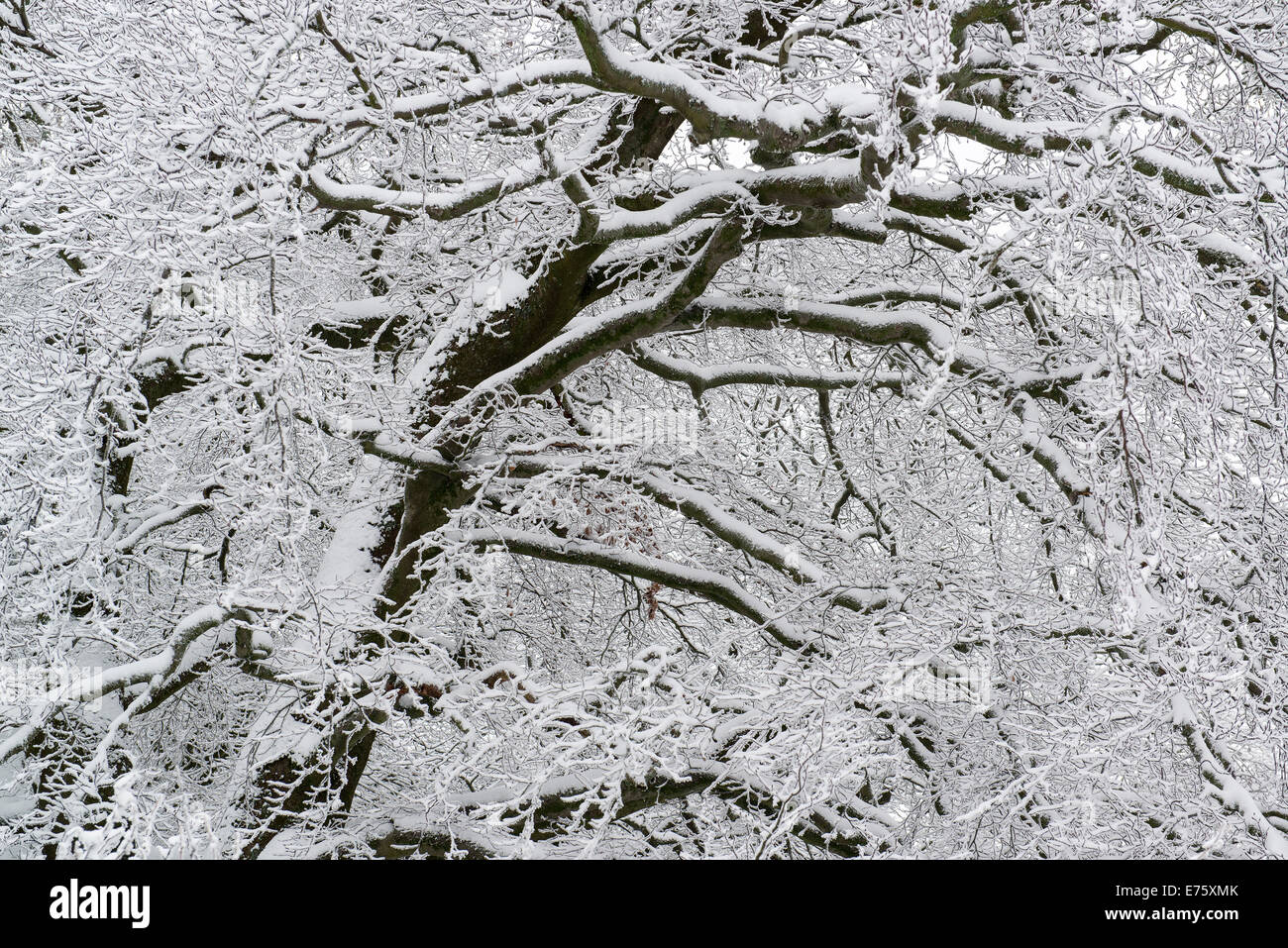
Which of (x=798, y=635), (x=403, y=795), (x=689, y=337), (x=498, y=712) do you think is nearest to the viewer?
(x=498, y=712)

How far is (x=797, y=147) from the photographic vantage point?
4.43 metres

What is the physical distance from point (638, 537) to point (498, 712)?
5.60 feet

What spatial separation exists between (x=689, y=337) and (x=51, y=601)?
4545 mm

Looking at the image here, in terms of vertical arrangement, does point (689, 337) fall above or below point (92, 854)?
above

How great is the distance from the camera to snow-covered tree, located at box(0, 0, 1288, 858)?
395 centimetres

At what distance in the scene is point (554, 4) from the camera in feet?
14.4

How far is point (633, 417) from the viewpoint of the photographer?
6547 millimetres

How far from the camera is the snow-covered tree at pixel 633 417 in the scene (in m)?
3.95

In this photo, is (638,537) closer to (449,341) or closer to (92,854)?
(449,341)

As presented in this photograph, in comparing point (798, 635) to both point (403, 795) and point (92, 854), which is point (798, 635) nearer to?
point (403, 795)
